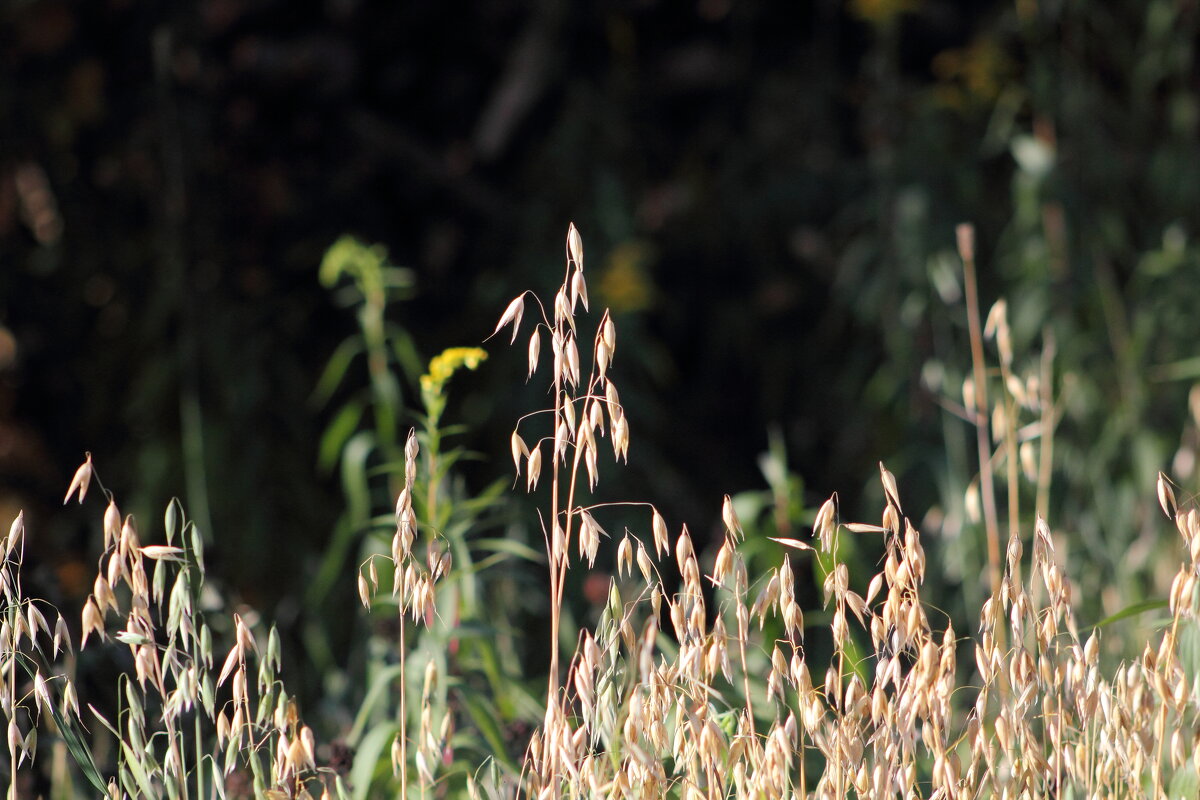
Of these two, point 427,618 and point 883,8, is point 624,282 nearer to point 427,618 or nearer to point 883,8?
point 883,8

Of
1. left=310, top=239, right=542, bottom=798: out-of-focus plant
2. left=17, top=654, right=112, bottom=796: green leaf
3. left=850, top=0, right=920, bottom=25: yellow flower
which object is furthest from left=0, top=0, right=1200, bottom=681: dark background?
left=17, top=654, right=112, bottom=796: green leaf

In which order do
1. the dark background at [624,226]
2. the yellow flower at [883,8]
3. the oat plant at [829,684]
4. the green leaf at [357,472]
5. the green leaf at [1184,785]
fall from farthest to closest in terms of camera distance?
the yellow flower at [883,8] < the dark background at [624,226] < the green leaf at [357,472] < the green leaf at [1184,785] < the oat plant at [829,684]

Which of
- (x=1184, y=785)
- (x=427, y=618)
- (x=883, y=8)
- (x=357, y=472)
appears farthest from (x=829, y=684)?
(x=883, y=8)

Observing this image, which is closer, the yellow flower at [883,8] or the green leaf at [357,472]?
the green leaf at [357,472]

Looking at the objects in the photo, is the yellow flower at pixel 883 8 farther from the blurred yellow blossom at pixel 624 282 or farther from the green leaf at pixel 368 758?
the green leaf at pixel 368 758

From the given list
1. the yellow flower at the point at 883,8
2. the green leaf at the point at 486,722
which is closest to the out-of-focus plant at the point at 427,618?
the green leaf at the point at 486,722

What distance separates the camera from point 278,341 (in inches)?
97.7

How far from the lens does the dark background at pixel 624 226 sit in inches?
91.8

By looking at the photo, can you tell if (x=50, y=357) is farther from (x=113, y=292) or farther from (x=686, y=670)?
(x=686, y=670)

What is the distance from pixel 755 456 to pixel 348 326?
948 mm

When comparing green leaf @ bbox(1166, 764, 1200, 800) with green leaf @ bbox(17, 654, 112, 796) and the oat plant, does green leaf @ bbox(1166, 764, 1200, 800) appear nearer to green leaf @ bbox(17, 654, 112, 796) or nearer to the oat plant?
the oat plant

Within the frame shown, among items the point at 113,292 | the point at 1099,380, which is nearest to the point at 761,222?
the point at 1099,380

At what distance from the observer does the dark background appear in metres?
2.33

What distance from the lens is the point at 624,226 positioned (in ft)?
8.12
